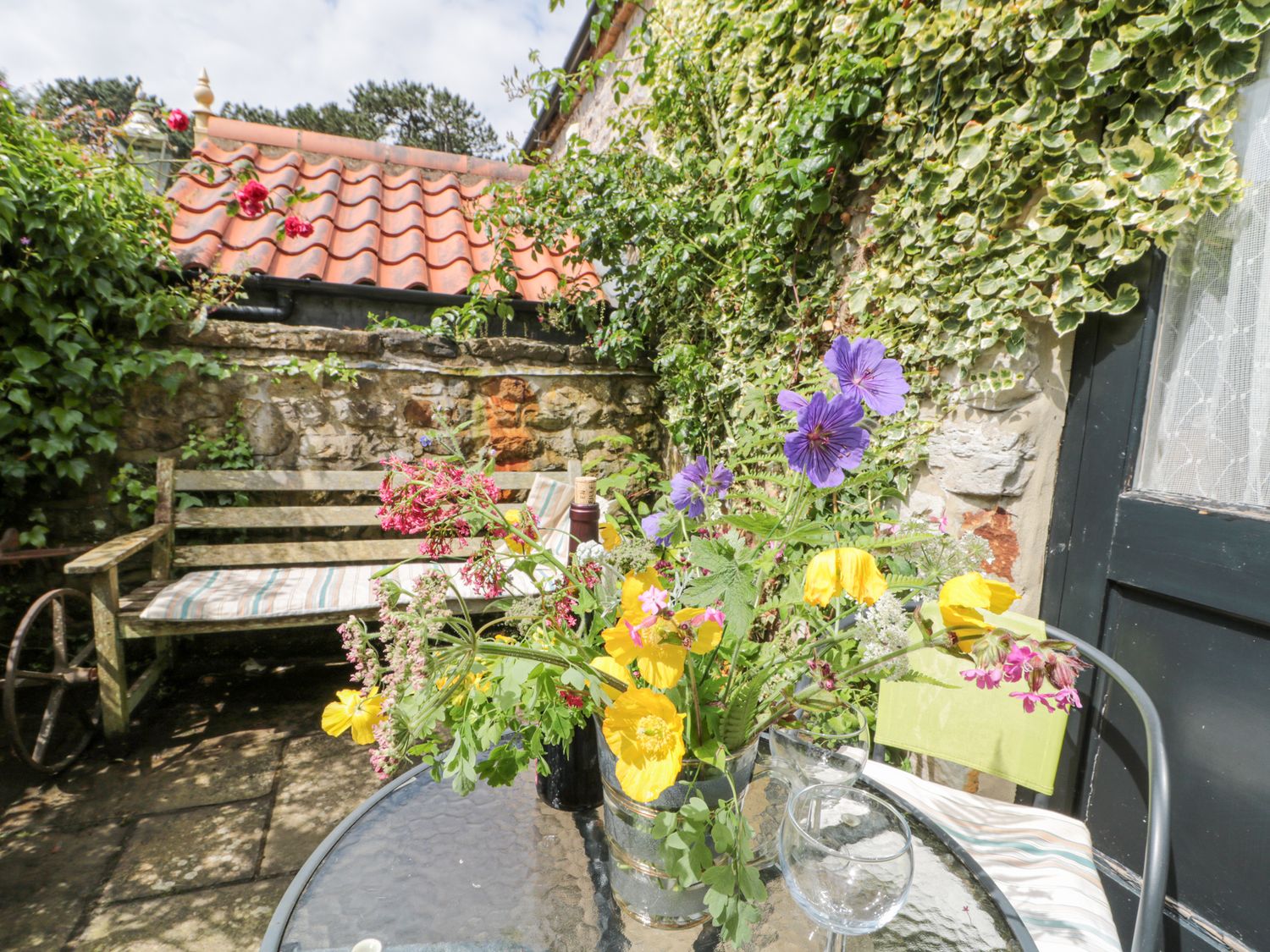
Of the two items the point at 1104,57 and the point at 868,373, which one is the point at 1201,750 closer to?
the point at 868,373

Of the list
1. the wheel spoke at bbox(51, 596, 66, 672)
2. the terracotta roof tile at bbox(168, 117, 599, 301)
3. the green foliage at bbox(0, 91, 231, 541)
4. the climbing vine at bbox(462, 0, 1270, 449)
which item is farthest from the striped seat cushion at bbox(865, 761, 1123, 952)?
the green foliage at bbox(0, 91, 231, 541)

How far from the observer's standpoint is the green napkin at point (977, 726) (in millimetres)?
1269

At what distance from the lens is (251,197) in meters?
2.94

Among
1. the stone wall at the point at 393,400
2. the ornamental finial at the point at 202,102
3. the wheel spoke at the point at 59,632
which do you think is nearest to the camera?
the wheel spoke at the point at 59,632

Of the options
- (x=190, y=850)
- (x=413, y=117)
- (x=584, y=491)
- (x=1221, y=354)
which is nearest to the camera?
(x=1221, y=354)

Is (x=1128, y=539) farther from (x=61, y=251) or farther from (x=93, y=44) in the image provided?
(x=93, y=44)

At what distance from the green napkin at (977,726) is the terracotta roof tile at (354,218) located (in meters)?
2.81

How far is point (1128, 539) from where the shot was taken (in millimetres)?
1413

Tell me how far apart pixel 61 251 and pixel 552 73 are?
2.36m

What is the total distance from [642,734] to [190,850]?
2055 millimetres

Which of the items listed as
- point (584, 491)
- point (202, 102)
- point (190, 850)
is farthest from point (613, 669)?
point (202, 102)

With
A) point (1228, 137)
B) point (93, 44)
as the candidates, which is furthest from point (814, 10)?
point (93, 44)

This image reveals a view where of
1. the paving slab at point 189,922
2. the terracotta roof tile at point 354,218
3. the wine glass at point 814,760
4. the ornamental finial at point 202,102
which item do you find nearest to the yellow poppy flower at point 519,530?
the wine glass at point 814,760

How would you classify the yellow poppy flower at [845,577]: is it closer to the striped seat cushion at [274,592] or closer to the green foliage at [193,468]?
the striped seat cushion at [274,592]
